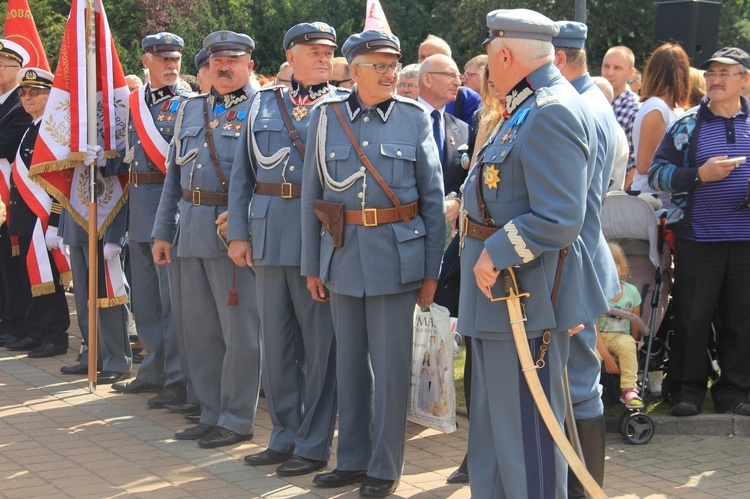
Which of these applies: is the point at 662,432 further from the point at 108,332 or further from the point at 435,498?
the point at 108,332

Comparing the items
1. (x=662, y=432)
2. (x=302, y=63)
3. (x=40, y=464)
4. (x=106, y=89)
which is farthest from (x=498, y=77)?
(x=106, y=89)

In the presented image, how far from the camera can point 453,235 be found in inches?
247

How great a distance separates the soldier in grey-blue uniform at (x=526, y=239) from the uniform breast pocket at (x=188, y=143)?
102 inches

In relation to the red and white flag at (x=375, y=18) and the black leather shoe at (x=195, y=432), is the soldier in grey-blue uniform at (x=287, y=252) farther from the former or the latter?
the red and white flag at (x=375, y=18)

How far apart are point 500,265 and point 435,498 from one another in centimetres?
170

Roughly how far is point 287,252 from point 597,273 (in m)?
1.80

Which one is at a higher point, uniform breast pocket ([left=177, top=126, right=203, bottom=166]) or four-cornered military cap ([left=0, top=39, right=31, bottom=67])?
four-cornered military cap ([left=0, top=39, right=31, bottom=67])

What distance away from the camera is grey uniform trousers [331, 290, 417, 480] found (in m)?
5.25

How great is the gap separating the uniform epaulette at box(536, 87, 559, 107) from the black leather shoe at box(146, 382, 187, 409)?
3943 millimetres

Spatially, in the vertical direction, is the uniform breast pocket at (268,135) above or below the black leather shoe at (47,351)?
above

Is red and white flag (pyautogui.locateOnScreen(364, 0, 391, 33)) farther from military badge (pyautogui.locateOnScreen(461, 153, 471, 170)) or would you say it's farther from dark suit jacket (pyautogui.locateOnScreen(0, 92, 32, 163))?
dark suit jacket (pyautogui.locateOnScreen(0, 92, 32, 163))

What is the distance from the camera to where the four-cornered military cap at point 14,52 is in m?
9.39

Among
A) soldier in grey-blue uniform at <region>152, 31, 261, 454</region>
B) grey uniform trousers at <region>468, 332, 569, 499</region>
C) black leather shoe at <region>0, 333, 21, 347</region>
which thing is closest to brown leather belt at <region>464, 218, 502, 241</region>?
grey uniform trousers at <region>468, 332, 569, 499</region>

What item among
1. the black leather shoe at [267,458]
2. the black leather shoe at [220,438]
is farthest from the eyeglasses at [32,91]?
the black leather shoe at [267,458]
